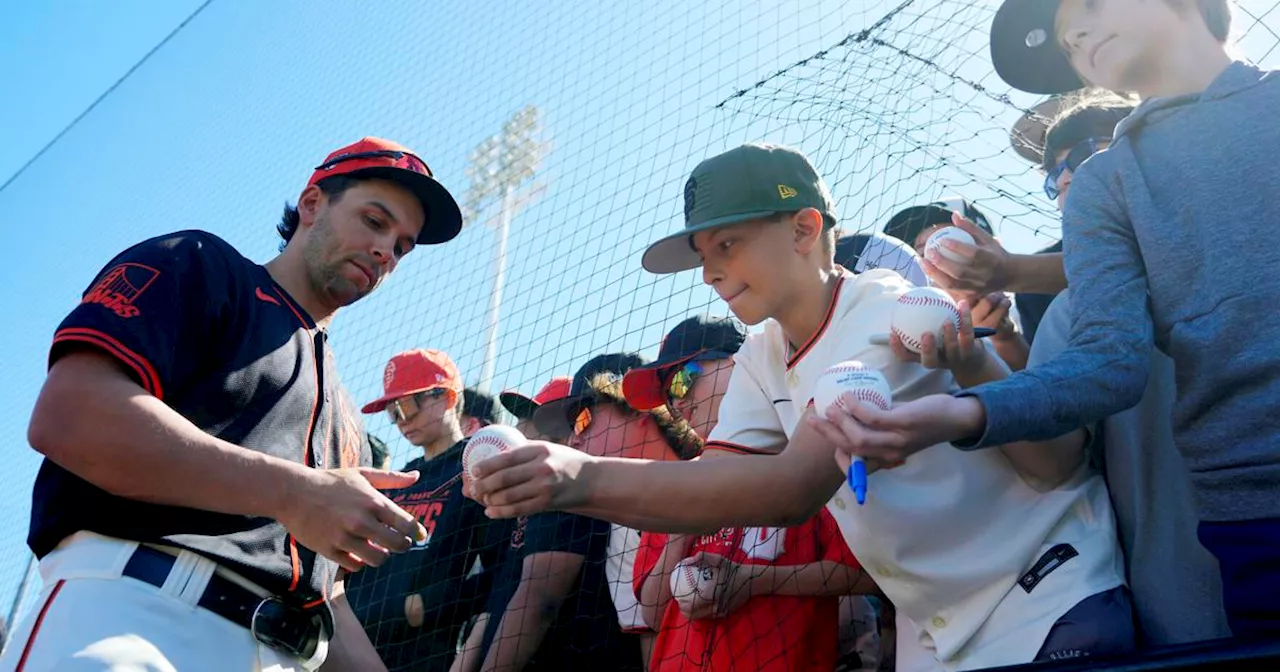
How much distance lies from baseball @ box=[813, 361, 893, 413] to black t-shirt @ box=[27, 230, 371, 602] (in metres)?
1.05

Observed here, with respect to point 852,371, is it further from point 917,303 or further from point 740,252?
point 740,252

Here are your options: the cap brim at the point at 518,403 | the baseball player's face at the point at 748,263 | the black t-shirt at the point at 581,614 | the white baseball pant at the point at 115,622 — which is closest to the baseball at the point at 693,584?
the baseball player's face at the point at 748,263

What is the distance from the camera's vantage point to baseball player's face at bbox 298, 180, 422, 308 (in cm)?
234

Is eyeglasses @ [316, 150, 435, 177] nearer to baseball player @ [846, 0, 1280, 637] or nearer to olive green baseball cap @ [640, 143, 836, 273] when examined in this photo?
olive green baseball cap @ [640, 143, 836, 273]

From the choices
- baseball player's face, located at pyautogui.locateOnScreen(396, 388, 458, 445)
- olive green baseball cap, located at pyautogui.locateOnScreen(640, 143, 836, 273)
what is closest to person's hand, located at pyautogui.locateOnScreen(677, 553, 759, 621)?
olive green baseball cap, located at pyautogui.locateOnScreen(640, 143, 836, 273)

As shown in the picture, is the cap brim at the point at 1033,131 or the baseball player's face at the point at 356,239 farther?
the cap brim at the point at 1033,131

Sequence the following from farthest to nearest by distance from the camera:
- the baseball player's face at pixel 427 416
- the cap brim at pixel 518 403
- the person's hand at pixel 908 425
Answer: the baseball player's face at pixel 427 416 < the cap brim at pixel 518 403 < the person's hand at pixel 908 425

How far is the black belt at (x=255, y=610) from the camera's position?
5.53 ft

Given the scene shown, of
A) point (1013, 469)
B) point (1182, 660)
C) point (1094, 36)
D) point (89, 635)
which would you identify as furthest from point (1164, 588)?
point (89, 635)

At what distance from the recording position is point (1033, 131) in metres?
2.81

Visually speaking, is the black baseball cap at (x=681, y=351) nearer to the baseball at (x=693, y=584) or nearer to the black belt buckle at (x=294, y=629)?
the baseball at (x=693, y=584)

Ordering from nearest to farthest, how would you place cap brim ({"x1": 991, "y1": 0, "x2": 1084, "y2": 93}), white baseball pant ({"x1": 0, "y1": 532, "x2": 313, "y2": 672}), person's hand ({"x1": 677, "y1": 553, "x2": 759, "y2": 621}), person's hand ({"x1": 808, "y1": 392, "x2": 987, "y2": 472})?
person's hand ({"x1": 808, "y1": 392, "x2": 987, "y2": 472}) → white baseball pant ({"x1": 0, "y1": 532, "x2": 313, "y2": 672}) → cap brim ({"x1": 991, "y1": 0, "x2": 1084, "y2": 93}) → person's hand ({"x1": 677, "y1": 553, "x2": 759, "y2": 621})

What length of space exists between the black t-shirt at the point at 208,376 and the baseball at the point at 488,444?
480 millimetres

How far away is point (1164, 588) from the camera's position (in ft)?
5.10
